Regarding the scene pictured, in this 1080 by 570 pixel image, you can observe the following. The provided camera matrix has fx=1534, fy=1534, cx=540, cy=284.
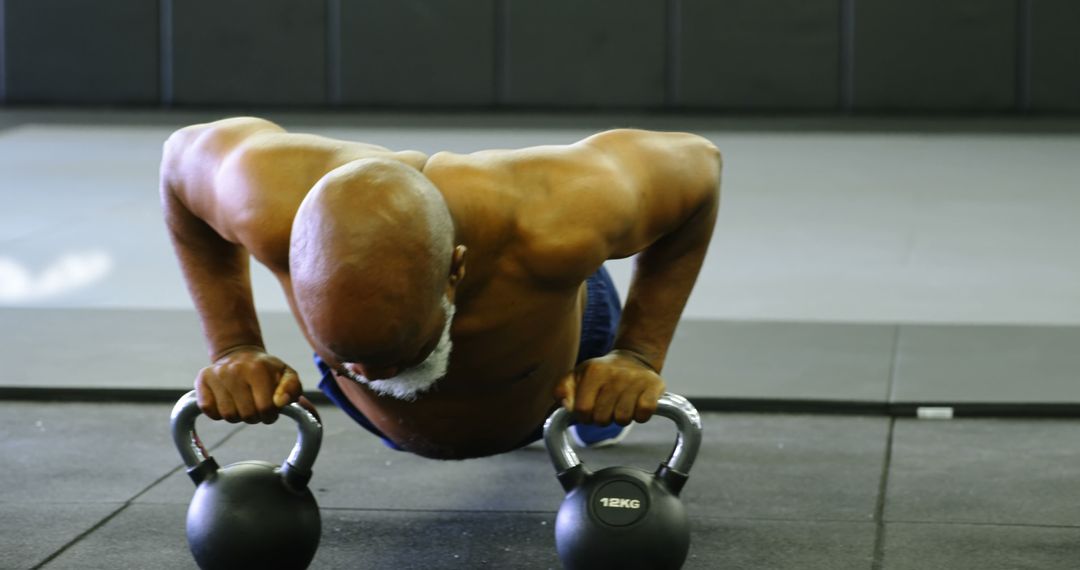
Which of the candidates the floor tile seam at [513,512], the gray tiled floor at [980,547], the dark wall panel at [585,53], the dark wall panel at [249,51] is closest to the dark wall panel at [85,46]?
the dark wall panel at [249,51]

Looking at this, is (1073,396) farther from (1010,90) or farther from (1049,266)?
(1010,90)

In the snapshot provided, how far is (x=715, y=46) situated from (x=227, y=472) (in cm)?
742

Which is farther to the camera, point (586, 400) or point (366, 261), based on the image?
point (586, 400)

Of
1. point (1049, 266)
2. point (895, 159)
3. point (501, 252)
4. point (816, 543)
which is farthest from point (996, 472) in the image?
point (895, 159)

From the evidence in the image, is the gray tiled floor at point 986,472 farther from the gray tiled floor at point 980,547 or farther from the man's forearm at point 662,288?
the man's forearm at point 662,288

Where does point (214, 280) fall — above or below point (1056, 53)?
below

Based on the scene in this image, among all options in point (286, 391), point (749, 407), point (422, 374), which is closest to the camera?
point (422, 374)


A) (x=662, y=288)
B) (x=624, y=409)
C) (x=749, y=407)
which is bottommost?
(x=749, y=407)

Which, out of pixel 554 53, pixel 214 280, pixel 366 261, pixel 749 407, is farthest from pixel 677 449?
pixel 554 53

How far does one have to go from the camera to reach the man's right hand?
204cm

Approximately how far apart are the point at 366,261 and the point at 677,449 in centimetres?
61

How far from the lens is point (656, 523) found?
6.61 ft

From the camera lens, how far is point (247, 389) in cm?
205

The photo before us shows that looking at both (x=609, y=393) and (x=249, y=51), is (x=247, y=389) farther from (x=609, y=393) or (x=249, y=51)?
(x=249, y=51)
